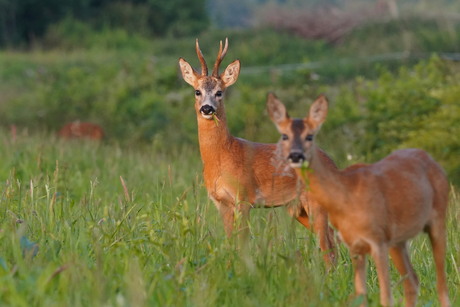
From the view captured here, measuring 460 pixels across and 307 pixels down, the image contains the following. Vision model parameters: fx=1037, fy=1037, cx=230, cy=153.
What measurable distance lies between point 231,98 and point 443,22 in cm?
1247

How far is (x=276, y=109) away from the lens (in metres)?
5.25

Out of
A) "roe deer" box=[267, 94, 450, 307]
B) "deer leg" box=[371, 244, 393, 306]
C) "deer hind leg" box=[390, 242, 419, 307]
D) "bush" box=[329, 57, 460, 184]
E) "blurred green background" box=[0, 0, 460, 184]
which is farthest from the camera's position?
"blurred green background" box=[0, 0, 460, 184]

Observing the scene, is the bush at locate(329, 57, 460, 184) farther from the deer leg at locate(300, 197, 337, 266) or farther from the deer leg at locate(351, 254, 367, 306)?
the deer leg at locate(351, 254, 367, 306)

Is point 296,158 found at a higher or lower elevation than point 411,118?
higher

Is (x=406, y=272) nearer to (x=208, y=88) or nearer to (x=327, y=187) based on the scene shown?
(x=327, y=187)

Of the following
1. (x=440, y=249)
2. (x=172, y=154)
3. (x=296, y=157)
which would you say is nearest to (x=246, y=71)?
(x=172, y=154)

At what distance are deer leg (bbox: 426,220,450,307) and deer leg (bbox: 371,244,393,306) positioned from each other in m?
0.48

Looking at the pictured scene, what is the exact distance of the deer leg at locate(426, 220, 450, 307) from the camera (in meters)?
5.75

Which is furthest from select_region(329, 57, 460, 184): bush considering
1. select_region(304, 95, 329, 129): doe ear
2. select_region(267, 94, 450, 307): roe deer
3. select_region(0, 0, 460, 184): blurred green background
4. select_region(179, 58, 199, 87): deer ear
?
select_region(304, 95, 329, 129): doe ear

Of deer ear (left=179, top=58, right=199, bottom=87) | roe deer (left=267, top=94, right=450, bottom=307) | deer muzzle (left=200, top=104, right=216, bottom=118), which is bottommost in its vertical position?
roe deer (left=267, top=94, right=450, bottom=307)

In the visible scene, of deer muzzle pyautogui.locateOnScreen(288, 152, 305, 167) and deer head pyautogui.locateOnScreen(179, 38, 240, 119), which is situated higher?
deer head pyautogui.locateOnScreen(179, 38, 240, 119)

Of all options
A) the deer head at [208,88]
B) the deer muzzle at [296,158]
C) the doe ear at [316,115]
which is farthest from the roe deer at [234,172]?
the deer muzzle at [296,158]

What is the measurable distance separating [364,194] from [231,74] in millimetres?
3563

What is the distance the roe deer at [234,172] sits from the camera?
779 cm
